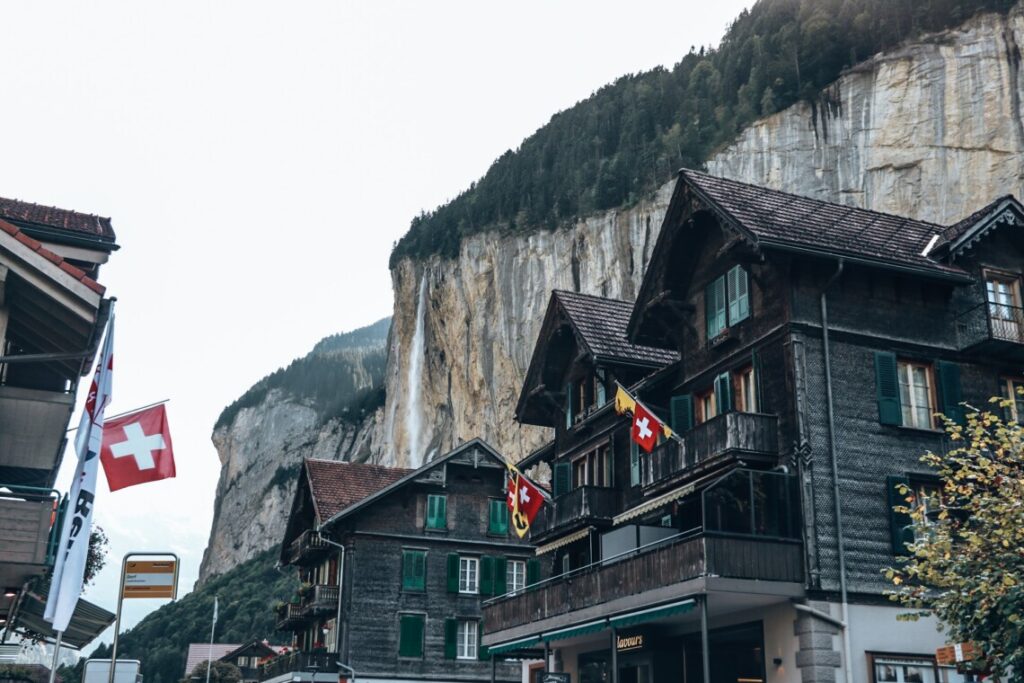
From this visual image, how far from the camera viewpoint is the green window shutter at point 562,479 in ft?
113

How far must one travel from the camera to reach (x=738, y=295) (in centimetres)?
2638

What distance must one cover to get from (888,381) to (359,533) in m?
25.6

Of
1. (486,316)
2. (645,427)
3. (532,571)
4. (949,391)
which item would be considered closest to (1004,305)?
(949,391)

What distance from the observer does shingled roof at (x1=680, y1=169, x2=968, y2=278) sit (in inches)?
973

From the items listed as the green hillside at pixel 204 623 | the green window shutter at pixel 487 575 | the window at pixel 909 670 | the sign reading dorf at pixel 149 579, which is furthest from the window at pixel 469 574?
the green hillside at pixel 204 623

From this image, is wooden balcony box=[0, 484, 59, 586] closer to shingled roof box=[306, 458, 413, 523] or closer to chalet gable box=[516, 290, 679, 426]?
chalet gable box=[516, 290, 679, 426]

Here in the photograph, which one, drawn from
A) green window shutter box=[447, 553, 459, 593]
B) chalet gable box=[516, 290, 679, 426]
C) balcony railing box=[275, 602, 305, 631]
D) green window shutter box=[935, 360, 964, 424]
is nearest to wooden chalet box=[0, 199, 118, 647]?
chalet gable box=[516, 290, 679, 426]

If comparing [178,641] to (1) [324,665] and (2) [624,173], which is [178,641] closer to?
(2) [624,173]

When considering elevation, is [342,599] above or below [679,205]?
below

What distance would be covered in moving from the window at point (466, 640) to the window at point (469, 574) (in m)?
1.38

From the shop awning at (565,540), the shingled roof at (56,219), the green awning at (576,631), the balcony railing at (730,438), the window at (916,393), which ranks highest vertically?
the shingled roof at (56,219)

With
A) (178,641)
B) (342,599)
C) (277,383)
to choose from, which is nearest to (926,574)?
(342,599)

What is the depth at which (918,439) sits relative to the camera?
81.3 ft

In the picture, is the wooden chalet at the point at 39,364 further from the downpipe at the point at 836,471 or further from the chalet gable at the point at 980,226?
the chalet gable at the point at 980,226
